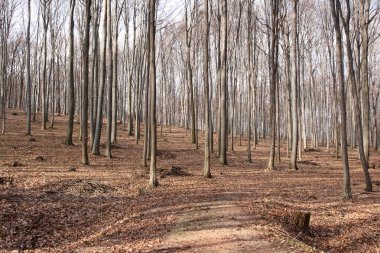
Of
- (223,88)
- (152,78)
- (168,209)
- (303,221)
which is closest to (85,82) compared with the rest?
(152,78)

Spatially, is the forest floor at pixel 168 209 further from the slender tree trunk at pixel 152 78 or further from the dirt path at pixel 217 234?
the slender tree trunk at pixel 152 78

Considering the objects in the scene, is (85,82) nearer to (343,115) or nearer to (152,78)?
(152,78)

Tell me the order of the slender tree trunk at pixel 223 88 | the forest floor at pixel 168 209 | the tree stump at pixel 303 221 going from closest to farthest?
the forest floor at pixel 168 209 < the tree stump at pixel 303 221 < the slender tree trunk at pixel 223 88

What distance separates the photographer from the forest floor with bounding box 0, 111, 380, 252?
21.2 ft

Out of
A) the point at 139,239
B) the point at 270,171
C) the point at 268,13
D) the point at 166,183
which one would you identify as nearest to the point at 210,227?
the point at 139,239

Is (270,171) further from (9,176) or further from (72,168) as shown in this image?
(9,176)

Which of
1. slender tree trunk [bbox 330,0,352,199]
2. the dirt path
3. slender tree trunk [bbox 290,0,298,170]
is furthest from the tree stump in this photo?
slender tree trunk [bbox 290,0,298,170]

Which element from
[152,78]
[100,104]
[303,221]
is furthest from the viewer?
[100,104]

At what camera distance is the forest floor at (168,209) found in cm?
647

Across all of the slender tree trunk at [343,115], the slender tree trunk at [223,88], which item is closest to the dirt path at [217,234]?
the slender tree trunk at [343,115]

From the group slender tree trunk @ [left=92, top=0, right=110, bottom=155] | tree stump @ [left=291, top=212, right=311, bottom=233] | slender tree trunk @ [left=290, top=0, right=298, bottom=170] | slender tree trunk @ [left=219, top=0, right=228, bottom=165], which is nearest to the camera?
tree stump @ [left=291, top=212, right=311, bottom=233]

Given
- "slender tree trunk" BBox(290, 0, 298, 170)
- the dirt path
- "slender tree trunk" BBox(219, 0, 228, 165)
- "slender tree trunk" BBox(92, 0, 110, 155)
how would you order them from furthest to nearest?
"slender tree trunk" BBox(290, 0, 298, 170) < "slender tree trunk" BBox(219, 0, 228, 165) < "slender tree trunk" BBox(92, 0, 110, 155) < the dirt path

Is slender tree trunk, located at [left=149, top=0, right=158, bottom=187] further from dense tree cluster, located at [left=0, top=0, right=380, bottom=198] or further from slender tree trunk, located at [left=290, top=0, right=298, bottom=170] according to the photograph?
slender tree trunk, located at [left=290, top=0, right=298, bottom=170]

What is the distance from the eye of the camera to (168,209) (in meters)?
8.99
